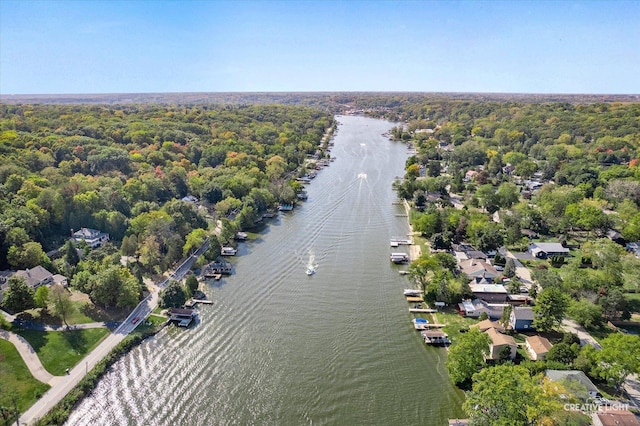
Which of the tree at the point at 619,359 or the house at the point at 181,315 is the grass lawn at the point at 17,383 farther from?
the tree at the point at 619,359

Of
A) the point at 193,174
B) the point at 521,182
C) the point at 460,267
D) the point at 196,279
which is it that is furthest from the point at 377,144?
the point at 196,279

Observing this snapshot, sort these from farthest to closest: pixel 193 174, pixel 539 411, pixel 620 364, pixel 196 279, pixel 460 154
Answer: pixel 460 154 → pixel 193 174 → pixel 196 279 → pixel 620 364 → pixel 539 411

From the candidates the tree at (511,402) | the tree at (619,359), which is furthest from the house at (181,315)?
the tree at (619,359)

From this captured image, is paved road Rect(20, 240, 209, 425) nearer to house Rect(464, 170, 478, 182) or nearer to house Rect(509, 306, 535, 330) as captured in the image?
house Rect(509, 306, 535, 330)

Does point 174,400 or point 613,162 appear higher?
point 613,162

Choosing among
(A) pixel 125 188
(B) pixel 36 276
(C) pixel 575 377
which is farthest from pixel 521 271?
(A) pixel 125 188

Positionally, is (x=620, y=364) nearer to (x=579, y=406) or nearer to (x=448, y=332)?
(x=579, y=406)
